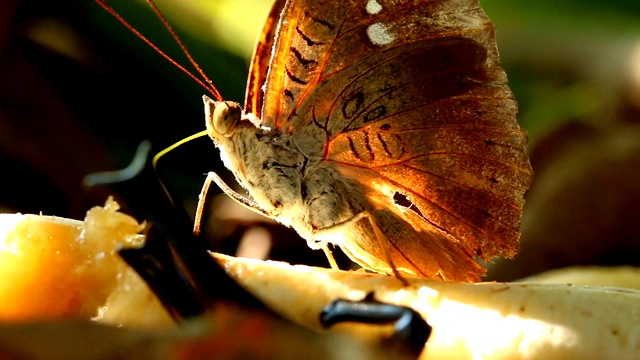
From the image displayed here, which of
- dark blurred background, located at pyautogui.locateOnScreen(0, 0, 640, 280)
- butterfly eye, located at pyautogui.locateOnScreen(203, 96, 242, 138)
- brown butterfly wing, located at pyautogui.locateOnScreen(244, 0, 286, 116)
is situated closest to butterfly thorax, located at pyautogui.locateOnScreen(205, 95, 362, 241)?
butterfly eye, located at pyautogui.locateOnScreen(203, 96, 242, 138)

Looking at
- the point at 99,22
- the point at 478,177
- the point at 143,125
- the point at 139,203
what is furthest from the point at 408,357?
the point at 99,22

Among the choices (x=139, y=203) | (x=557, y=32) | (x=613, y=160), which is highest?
(x=139, y=203)

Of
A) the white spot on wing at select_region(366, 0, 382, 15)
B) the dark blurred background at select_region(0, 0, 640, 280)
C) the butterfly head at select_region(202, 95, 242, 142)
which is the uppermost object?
the white spot on wing at select_region(366, 0, 382, 15)

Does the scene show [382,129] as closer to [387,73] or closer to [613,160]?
[387,73]

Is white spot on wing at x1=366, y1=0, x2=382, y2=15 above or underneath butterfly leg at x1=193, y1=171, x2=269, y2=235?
above

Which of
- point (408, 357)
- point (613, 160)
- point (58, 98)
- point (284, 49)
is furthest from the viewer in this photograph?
point (58, 98)

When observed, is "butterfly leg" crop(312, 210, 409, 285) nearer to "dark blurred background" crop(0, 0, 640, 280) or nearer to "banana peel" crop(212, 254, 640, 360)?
"banana peel" crop(212, 254, 640, 360)

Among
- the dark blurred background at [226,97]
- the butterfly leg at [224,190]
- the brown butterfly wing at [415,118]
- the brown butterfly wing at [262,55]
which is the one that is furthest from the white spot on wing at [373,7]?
the dark blurred background at [226,97]
